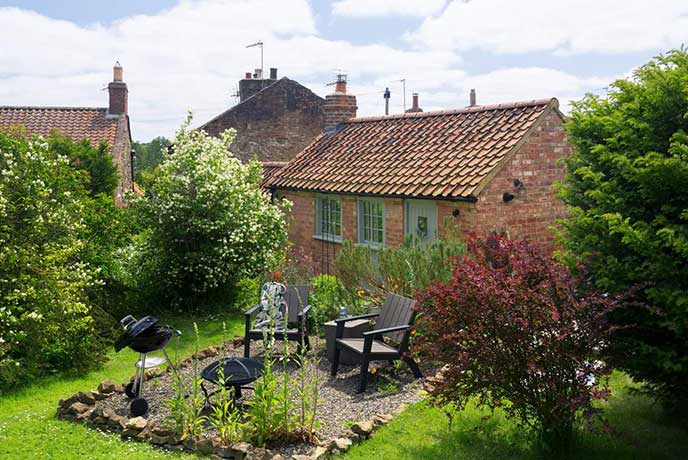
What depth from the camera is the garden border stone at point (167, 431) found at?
6650 millimetres

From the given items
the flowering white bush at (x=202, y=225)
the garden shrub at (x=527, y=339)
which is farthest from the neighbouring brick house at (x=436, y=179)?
the garden shrub at (x=527, y=339)

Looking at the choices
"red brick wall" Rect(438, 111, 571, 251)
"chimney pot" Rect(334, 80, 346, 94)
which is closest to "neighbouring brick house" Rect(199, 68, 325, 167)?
"chimney pot" Rect(334, 80, 346, 94)

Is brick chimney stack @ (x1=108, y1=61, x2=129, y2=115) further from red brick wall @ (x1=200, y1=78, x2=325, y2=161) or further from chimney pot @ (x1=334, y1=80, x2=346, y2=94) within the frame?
chimney pot @ (x1=334, y1=80, x2=346, y2=94)

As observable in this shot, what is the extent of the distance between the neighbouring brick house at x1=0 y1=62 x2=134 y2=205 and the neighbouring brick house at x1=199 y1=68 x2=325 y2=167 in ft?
13.6

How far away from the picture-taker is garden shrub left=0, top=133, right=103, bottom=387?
9445mm

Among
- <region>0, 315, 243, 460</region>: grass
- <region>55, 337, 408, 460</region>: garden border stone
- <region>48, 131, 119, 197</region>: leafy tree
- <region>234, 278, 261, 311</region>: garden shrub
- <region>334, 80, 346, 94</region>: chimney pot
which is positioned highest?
<region>334, 80, 346, 94</region>: chimney pot

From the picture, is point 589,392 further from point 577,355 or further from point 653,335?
point 653,335

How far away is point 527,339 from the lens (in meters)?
6.16

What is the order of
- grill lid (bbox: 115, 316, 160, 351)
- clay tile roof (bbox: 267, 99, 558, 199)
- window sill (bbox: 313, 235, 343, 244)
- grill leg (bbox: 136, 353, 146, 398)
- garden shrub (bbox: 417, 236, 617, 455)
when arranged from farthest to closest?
window sill (bbox: 313, 235, 343, 244), clay tile roof (bbox: 267, 99, 558, 199), grill leg (bbox: 136, 353, 146, 398), grill lid (bbox: 115, 316, 160, 351), garden shrub (bbox: 417, 236, 617, 455)

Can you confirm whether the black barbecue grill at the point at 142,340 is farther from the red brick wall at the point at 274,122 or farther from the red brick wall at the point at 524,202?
the red brick wall at the point at 274,122

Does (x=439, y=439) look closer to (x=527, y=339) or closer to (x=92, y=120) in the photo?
(x=527, y=339)

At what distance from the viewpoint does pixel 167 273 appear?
535 inches

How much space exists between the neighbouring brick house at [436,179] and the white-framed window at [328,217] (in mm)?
26

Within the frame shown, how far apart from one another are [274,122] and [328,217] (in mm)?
11664
